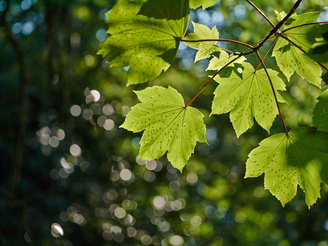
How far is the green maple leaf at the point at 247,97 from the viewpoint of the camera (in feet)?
3.97

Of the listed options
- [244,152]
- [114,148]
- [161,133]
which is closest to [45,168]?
[114,148]

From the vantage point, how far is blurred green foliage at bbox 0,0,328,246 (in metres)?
6.35

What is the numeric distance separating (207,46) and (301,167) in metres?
0.57

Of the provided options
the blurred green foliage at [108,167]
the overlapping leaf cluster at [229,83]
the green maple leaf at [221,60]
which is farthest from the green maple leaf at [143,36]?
the blurred green foliage at [108,167]

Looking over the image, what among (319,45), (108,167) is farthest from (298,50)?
(108,167)

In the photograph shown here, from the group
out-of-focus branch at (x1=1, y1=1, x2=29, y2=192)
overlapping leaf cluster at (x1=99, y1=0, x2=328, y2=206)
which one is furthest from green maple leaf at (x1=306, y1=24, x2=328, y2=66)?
out-of-focus branch at (x1=1, y1=1, x2=29, y2=192)

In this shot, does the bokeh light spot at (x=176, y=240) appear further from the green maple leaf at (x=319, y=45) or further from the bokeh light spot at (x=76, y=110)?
the green maple leaf at (x=319, y=45)

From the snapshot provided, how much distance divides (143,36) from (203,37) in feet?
0.63

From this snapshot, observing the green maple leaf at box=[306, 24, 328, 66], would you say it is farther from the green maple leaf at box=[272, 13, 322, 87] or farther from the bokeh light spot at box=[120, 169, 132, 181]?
the bokeh light spot at box=[120, 169, 132, 181]

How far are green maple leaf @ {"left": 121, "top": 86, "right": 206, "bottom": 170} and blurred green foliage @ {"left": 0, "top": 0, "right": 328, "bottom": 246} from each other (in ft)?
14.2

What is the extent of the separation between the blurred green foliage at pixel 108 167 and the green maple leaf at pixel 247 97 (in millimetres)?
4264

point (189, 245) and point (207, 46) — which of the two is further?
point (189, 245)

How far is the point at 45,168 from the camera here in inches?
288

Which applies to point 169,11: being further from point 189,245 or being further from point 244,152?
point 189,245
